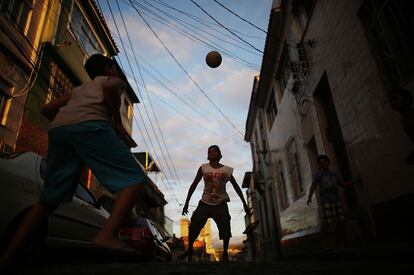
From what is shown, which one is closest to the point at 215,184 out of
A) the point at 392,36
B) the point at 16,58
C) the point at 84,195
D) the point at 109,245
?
the point at 84,195

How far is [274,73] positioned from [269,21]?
2331mm

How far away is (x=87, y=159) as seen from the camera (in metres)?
2.13

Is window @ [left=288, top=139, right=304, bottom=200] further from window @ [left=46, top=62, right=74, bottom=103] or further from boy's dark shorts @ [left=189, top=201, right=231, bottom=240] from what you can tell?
window @ [left=46, top=62, right=74, bottom=103]

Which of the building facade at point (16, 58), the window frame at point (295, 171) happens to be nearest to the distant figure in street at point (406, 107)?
the window frame at point (295, 171)

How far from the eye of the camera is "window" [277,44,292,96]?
10434mm

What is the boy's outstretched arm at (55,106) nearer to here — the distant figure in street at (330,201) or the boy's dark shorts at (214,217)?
the boy's dark shorts at (214,217)

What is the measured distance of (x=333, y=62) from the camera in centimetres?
624

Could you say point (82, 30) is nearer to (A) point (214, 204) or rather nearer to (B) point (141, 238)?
(B) point (141, 238)

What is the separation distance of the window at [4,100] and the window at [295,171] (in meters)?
8.66

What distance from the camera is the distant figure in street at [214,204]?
4.70m

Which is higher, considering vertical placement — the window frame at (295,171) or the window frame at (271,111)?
the window frame at (271,111)

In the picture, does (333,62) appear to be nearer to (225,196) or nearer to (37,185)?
(225,196)

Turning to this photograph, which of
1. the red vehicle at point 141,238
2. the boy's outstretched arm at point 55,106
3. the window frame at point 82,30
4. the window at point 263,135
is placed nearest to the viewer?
the boy's outstretched arm at point 55,106

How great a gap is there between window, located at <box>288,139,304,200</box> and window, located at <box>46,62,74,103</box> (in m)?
8.25
